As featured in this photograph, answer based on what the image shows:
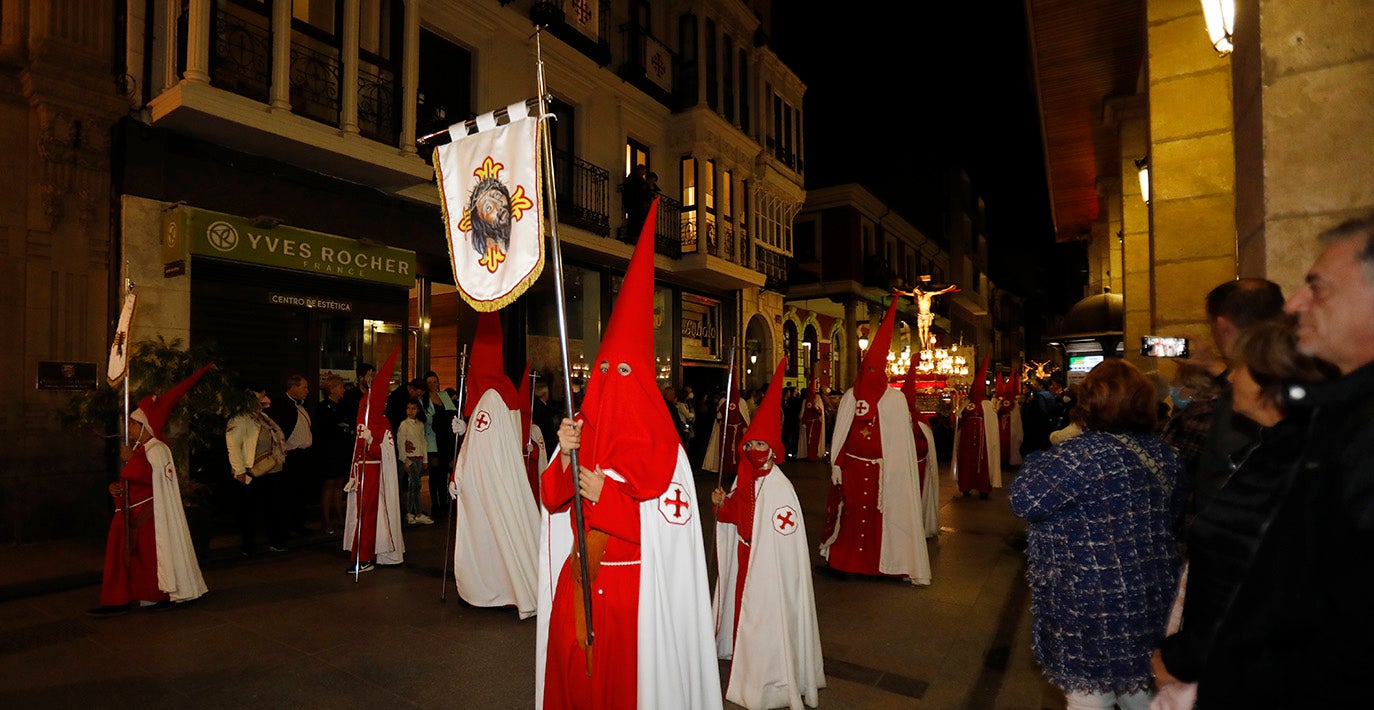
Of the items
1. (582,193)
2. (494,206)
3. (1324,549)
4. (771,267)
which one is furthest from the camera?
(771,267)

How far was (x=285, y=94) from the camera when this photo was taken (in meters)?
9.81

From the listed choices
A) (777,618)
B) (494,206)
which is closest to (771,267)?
(777,618)

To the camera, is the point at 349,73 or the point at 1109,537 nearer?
the point at 1109,537

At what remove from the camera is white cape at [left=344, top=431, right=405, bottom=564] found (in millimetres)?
7617

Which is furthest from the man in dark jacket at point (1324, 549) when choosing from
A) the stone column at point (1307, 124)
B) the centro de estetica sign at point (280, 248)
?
the centro de estetica sign at point (280, 248)

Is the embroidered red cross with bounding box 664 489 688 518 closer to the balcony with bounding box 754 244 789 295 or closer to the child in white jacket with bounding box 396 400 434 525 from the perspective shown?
the child in white jacket with bounding box 396 400 434 525

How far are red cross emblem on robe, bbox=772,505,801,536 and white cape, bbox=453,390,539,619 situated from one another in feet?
8.86

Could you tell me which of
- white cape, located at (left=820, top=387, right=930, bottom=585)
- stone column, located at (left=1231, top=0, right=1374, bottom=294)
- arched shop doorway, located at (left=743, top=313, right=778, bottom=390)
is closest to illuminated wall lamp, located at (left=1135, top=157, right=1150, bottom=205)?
white cape, located at (left=820, top=387, right=930, bottom=585)

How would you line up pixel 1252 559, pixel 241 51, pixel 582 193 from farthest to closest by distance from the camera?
pixel 582 193 < pixel 241 51 < pixel 1252 559

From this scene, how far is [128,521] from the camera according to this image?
19.8ft

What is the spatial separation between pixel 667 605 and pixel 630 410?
92 centimetres

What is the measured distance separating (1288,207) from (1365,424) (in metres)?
2.78

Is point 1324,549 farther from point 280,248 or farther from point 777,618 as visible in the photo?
point 280,248

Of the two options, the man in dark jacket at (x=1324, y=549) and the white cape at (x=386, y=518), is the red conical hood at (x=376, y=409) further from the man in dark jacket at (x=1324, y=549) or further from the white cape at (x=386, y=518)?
the man in dark jacket at (x=1324, y=549)
